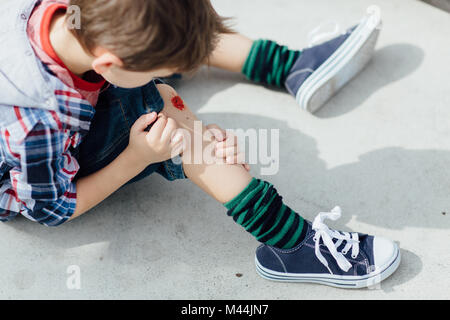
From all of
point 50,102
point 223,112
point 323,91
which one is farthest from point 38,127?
point 323,91

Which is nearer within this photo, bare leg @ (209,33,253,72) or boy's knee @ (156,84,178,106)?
boy's knee @ (156,84,178,106)

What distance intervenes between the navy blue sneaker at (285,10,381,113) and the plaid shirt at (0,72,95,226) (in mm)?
638

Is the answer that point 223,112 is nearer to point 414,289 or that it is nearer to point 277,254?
point 277,254

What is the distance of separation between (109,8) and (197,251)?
0.60 metres

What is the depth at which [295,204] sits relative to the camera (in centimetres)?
123

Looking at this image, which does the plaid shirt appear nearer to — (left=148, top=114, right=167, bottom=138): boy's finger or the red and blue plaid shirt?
the red and blue plaid shirt

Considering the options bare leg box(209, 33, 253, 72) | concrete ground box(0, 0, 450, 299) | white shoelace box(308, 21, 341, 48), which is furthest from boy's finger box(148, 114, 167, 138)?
white shoelace box(308, 21, 341, 48)

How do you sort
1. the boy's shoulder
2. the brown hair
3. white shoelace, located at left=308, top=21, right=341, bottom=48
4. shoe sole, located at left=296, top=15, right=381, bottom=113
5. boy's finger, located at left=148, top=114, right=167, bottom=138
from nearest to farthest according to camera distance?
the brown hair < the boy's shoulder < boy's finger, located at left=148, top=114, right=167, bottom=138 < shoe sole, located at left=296, top=15, right=381, bottom=113 < white shoelace, located at left=308, top=21, right=341, bottom=48

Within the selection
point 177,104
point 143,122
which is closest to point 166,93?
point 177,104

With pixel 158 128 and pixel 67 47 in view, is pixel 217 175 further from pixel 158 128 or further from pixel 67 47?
pixel 67 47

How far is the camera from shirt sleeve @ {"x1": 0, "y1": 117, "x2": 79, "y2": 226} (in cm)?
88

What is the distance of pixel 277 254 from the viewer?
108 centimetres

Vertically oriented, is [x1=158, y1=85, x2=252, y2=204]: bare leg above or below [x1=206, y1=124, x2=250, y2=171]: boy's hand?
below

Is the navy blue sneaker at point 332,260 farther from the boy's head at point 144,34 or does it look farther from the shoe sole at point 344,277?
the boy's head at point 144,34
